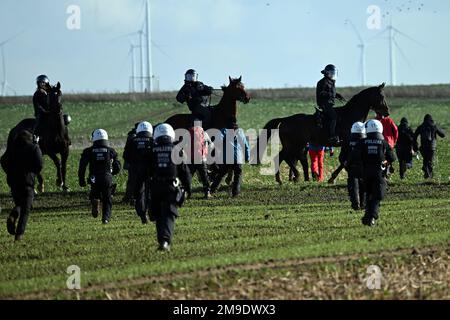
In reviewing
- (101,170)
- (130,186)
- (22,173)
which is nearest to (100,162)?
(101,170)

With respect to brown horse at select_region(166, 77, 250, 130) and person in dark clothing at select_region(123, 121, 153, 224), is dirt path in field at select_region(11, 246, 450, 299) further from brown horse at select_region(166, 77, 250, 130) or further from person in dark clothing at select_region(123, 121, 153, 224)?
brown horse at select_region(166, 77, 250, 130)

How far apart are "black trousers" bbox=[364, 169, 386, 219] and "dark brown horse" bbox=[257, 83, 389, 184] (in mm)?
11696

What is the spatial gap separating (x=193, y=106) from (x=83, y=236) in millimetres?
11398

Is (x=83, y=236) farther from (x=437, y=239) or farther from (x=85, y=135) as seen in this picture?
(x=85, y=135)

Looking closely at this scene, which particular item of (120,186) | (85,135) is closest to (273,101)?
(85,135)

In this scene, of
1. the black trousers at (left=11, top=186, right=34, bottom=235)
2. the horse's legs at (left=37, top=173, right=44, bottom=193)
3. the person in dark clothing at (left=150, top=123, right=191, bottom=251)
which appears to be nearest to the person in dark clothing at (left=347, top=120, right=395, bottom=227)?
the person in dark clothing at (left=150, top=123, right=191, bottom=251)

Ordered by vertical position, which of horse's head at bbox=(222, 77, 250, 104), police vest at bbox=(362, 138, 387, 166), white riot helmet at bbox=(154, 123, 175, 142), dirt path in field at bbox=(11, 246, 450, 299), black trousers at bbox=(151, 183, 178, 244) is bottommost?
dirt path in field at bbox=(11, 246, 450, 299)

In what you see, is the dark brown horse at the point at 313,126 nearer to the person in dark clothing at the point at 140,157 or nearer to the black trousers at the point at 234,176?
the black trousers at the point at 234,176

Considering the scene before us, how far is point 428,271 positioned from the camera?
19391mm

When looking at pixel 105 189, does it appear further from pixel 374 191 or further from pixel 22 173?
pixel 374 191

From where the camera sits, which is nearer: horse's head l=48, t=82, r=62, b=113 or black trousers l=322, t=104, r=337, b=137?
horse's head l=48, t=82, r=62, b=113

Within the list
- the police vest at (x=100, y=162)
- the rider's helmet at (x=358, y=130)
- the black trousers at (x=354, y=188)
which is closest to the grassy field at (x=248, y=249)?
the black trousers at (x=354, y=188)

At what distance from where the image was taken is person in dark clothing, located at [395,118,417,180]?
139 ft

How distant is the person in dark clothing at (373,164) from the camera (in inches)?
975
